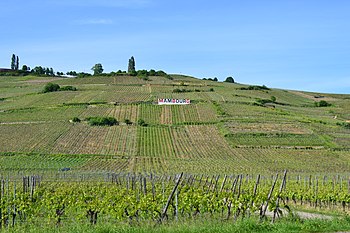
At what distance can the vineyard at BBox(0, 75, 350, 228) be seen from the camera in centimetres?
1977

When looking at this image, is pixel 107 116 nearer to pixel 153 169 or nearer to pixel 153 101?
pixel 153 101

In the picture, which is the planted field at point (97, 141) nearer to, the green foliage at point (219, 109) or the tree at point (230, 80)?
the green foliage at point (219, 109)

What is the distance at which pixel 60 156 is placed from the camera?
Result: 215ft

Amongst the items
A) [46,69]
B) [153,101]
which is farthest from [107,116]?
[46,69]

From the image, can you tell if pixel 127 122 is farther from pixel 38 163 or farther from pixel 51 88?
pixel 51 88

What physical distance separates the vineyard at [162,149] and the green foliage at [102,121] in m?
0.90

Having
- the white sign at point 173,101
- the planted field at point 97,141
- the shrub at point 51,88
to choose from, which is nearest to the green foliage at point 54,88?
the shrub at point 51,88

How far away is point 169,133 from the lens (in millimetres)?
80688

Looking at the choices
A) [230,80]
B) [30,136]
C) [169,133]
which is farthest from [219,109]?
[230,80]

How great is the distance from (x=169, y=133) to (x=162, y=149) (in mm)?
9607

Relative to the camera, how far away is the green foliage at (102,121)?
83875mm

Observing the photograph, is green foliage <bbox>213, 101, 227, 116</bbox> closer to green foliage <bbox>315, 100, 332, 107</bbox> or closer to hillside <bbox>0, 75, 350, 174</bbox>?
hillside <bbox>0, 75, 350, 174</bbox>

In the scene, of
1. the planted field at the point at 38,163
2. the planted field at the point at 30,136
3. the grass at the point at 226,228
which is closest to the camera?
the grass at the point at 226,228

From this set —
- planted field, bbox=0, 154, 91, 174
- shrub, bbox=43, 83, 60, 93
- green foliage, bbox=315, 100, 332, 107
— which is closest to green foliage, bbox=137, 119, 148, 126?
planted field, bbox=0, 154, 91, 174
